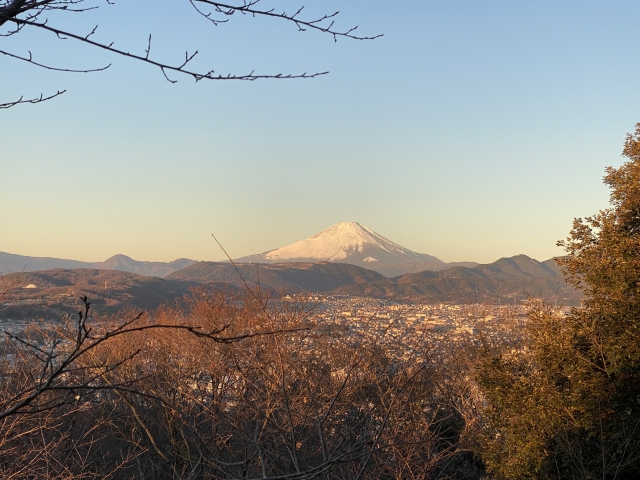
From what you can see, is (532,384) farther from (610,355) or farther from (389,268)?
(389,268)

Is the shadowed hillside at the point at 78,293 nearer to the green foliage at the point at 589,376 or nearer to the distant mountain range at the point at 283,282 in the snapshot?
the distant mountain range at the point at 283,282

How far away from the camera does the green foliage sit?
9094mm

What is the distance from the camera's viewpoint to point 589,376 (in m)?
9.53

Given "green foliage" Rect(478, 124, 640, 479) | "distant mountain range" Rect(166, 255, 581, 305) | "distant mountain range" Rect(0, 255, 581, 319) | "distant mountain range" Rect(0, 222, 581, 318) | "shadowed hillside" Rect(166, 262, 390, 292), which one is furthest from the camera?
"shadowed hillside" Rect(166, 262, 390, 292)

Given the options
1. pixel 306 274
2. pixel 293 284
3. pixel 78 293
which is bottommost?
pixel 293 284

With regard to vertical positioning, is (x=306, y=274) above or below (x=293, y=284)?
above

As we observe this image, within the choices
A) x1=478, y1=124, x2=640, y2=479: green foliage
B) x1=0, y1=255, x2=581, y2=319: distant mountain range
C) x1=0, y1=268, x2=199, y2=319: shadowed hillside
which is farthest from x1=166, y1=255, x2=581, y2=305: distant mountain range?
x1=478, y1=124, x2=640, y2=479: green foliage

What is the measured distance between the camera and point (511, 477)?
9984mm

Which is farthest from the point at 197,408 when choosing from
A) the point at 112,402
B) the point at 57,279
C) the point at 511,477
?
the point at 57,279

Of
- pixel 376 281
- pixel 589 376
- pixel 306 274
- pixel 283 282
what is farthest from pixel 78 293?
pixel 376 281

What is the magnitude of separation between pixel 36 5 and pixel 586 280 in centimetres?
995

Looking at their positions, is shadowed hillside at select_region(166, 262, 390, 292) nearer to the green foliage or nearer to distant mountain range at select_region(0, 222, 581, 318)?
distant mountain range at select_region(0, 222, 581, 318)

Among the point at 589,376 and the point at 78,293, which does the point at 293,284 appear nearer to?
the point at 78,293

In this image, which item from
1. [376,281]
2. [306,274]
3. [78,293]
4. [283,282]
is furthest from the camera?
[306,274]
